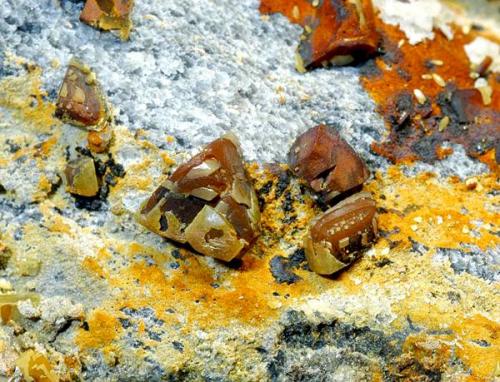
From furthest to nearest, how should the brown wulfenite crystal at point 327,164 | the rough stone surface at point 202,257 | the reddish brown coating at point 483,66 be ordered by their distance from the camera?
the reddish brown coating at point 483,66 → the brown wulfenite crystal at point 327,164 → the rough stone surface at point 202,257

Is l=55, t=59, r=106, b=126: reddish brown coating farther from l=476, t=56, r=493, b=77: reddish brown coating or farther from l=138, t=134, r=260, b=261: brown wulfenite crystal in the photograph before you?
l=476, t=56, r=493, b=77: reddish brown coating

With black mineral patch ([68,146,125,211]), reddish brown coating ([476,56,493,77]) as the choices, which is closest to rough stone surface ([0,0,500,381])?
black mineral patch ([68,146,125,211])

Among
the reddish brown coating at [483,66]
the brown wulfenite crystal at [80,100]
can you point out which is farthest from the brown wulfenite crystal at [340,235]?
the reddish brown coating at [483,66]

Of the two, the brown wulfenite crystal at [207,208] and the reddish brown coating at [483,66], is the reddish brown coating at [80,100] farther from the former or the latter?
the reddish brown coating at [483,66]

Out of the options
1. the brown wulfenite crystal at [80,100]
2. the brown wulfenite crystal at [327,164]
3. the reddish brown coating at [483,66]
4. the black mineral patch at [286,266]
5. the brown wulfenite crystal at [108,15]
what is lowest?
the black mineral patch at [286,266]

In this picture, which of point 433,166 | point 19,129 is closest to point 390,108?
point 433,166

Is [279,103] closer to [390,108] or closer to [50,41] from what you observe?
[390,108]

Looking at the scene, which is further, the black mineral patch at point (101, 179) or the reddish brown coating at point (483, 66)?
the reddish brown coating at point (483, 66)
